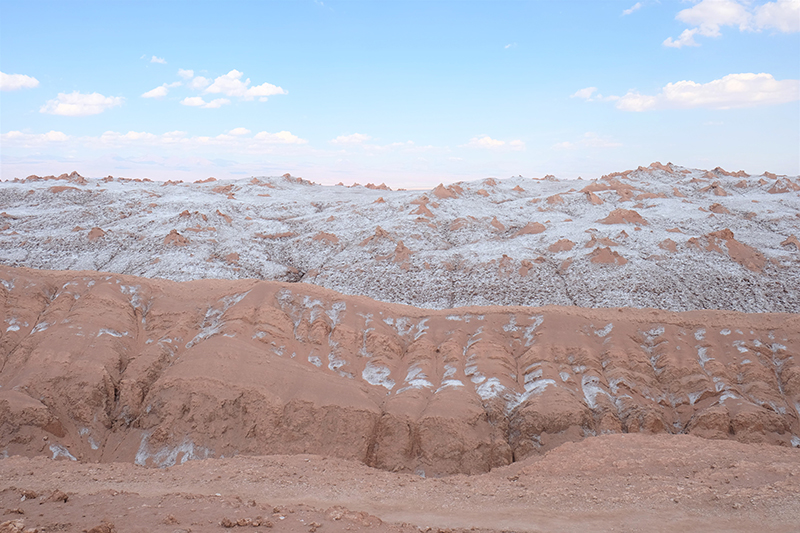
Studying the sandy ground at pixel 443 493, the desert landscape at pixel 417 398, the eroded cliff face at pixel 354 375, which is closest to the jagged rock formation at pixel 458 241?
the desert landscape at pixel 417 398

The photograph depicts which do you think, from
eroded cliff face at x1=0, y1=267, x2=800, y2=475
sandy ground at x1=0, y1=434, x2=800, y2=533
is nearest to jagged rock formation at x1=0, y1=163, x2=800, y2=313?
eroded cliff face at x1=0, y1=267, x2=800, y2=475

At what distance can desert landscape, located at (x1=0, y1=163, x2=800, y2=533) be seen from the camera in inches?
468

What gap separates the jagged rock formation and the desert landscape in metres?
0.36

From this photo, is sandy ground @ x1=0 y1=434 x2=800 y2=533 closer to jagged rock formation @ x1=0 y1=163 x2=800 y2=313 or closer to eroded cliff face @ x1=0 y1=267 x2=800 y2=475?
eroded cliff face @ x1=0 y1=267 x2=800 y2=475

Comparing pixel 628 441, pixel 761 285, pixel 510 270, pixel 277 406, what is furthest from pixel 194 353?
pixel 761 285

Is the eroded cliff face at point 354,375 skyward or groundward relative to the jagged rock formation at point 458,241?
groundward

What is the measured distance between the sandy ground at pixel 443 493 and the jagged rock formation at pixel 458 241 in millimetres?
19124

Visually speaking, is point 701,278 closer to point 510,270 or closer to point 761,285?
point 761,285

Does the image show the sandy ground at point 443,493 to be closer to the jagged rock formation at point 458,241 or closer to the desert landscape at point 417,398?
the desert landscape at point 417,398

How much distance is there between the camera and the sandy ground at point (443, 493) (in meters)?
10.1

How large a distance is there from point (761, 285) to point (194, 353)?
36.3 m

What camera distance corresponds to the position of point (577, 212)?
58594 mm

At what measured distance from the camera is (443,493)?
45.6 feet

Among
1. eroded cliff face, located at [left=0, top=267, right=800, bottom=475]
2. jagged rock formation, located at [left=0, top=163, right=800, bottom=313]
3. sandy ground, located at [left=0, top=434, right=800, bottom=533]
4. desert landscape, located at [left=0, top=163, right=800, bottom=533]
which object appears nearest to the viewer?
sandy ground, located at [left=0, top=434, right=800, bottom=533]
